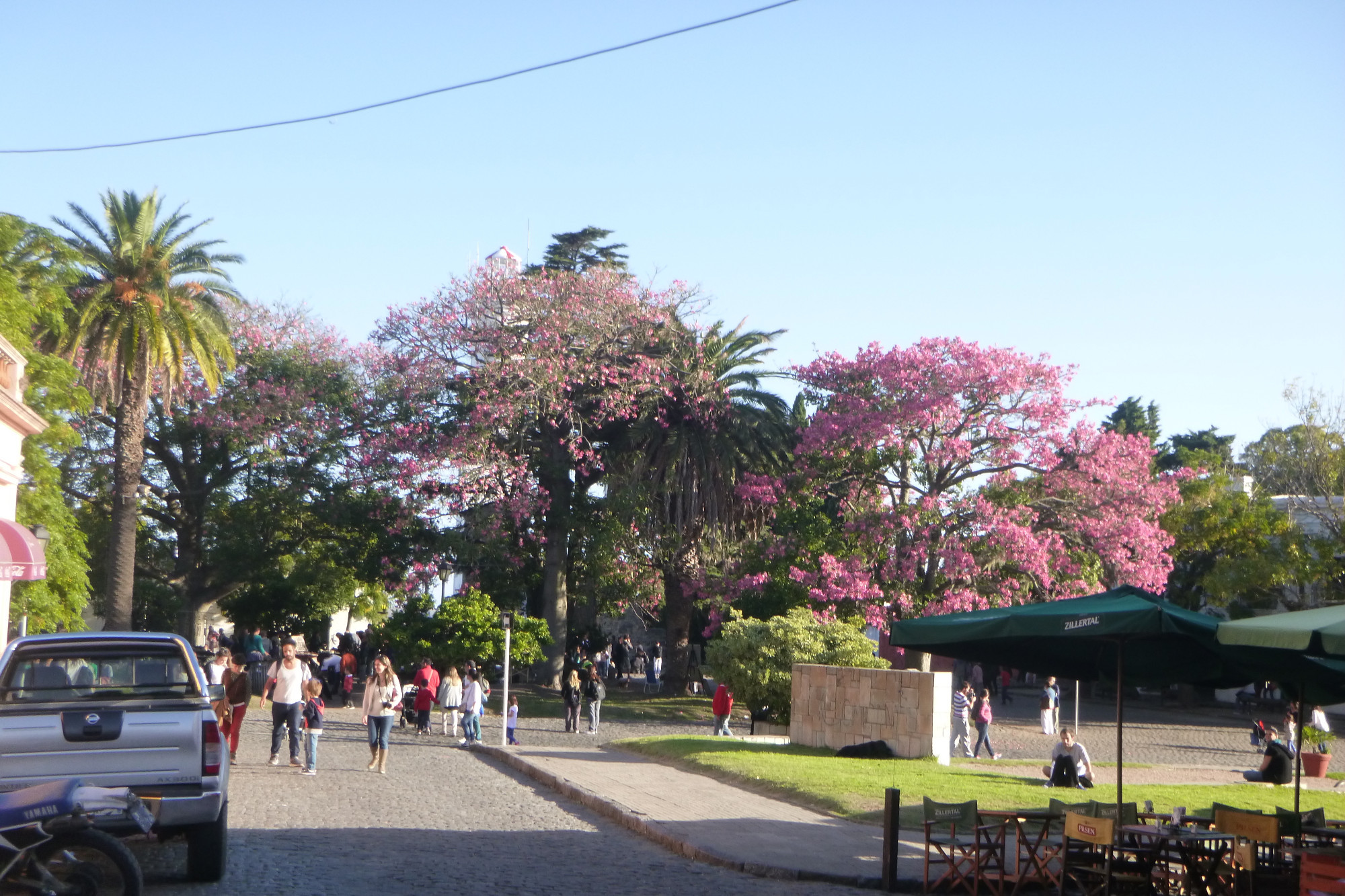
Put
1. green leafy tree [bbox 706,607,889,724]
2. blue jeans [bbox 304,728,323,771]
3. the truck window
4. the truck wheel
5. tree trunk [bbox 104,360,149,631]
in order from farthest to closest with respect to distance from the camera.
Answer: tree trunk [bbox 104,360,149,631]
green leafy tree [bbox 706,607,889,724]
blue jeans [bbox 304,728,323,771]
the truck window
the truck wheel

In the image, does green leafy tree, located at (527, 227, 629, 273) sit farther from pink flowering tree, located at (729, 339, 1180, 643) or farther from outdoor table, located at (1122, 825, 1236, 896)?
outdoor table, located at (1122, 825, 1236, 896)

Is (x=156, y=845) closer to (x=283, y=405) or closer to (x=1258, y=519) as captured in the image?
(x=283, y=405)

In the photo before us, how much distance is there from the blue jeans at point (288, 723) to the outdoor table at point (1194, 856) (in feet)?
38.5

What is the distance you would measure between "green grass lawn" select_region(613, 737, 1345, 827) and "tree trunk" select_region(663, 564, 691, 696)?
15.8 m

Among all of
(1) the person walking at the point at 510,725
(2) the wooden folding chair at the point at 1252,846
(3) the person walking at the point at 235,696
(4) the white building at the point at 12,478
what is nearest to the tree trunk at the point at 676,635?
(1) the person walking at the point at 510,725

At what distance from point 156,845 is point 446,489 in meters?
25.1

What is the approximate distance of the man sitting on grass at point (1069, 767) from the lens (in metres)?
18.4

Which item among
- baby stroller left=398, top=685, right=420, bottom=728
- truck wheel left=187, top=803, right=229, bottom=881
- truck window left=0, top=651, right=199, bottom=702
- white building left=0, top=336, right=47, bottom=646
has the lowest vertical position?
baby stroller left=398, top=685, right=420, bottom=728

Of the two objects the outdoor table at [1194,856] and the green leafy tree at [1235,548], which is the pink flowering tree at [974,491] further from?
the outdoor table at [1194,856]

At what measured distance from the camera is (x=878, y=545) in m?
32.4

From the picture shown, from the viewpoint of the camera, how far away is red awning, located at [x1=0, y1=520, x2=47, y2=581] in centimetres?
2250

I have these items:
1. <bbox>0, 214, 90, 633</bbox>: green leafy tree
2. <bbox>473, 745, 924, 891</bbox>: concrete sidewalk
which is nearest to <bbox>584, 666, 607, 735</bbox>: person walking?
<bbox>473, 745, 924, 891</bbox>: concrete sidewalk

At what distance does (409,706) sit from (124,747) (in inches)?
877

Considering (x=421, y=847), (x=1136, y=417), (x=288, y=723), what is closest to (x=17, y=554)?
(x=288, y=723)
